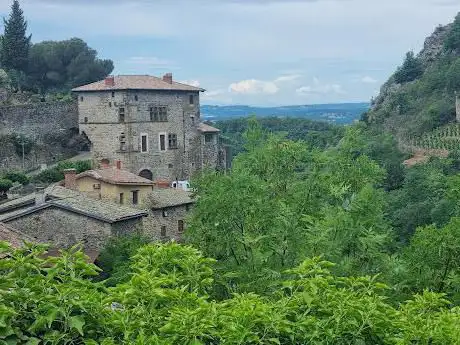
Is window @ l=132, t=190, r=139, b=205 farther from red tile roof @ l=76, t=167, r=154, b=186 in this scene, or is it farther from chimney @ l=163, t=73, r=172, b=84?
chimney @ l=163, t=73, r=172, b=84

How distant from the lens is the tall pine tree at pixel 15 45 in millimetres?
58781

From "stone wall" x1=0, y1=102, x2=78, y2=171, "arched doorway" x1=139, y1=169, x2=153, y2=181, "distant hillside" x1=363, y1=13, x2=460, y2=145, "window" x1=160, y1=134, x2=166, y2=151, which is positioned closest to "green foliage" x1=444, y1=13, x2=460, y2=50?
"distant hillside" x1=363, y1=13, x2=460, y2=145

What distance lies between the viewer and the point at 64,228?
2877cm

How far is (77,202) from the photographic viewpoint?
2975 centimetres

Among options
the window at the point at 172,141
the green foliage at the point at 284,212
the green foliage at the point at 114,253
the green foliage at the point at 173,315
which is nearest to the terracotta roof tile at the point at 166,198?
the green foliage at the point at 114,253

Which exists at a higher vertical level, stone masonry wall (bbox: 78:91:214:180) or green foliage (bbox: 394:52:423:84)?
green foliage (bbox: 394:52:423:84)

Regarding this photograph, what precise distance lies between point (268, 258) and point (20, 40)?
4966 cm

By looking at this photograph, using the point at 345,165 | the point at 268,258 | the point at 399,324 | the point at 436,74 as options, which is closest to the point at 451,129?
the point at 436,74

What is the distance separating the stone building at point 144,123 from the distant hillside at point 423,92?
1720 centimetres

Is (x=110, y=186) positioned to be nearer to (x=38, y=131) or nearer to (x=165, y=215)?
(x=165, y=215)

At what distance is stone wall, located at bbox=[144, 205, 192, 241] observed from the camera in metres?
35.2

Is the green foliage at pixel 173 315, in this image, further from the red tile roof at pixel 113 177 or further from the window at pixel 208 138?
the window at pixel 208 138

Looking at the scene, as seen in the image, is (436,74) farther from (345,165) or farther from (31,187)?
(345,165)

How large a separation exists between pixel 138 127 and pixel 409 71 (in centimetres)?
4309
